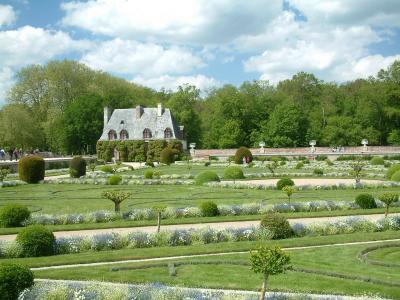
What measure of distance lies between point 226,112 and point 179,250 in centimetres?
6624

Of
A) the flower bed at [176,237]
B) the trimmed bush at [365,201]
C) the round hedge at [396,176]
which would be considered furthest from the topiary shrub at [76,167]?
the flower bed at [176,237]

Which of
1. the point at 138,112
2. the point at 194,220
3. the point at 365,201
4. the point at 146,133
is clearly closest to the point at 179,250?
the point at 194,220

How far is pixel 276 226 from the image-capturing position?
14.6 meters

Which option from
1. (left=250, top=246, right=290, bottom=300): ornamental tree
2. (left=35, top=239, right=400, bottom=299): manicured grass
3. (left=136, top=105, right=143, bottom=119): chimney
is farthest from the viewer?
(left=136, top=105, right=143, bottom=119): chimney

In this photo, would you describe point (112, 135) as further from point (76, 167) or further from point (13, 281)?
point (13, 281)

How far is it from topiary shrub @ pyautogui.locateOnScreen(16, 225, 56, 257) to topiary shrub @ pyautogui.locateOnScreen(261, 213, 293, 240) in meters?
5.98

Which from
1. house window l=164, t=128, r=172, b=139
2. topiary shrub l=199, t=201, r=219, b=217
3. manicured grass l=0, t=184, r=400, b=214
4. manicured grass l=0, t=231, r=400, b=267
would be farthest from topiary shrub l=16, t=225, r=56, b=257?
house window l=164, t=128, r=172, b=139

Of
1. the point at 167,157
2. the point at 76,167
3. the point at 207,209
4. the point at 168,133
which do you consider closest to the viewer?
the point at 207,209

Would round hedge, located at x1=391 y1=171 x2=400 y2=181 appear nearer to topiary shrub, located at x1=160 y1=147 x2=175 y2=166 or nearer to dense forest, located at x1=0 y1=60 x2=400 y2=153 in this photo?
topiary shrub, located at x1=160 y1=147 x2=175 y2=166

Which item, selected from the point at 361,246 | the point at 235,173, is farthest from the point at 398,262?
the point at 235,173

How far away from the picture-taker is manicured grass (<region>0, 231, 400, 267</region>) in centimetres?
1215

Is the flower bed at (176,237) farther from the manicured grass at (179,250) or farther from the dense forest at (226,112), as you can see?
the dense forest at (226,112)

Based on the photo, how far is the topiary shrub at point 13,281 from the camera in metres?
8.34

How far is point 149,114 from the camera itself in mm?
71062
